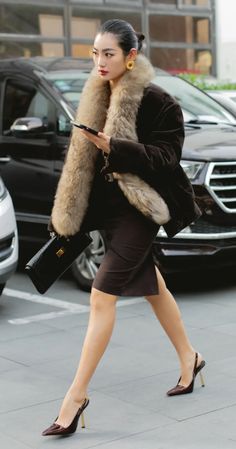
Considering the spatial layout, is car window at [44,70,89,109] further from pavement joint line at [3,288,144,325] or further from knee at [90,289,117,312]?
knee at [90,289,117,312]

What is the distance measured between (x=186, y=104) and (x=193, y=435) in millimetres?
4963

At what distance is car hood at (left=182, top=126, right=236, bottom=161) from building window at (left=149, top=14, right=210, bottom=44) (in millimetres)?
14387

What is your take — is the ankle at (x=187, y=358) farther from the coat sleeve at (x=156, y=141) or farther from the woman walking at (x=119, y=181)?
the coat sleeve at (x=156, y=141)

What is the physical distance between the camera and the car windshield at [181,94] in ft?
27.0

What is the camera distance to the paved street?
14.2 feet

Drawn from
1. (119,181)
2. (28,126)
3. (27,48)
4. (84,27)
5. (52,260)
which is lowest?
(27,48)

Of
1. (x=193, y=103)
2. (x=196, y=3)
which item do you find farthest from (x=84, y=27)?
(x=193, y=103)

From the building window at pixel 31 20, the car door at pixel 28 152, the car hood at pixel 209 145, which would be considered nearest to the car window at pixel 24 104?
the car door at pixel 28 152

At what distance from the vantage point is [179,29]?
73.9 feet

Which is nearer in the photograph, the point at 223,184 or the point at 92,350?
Result: the point at 92,350

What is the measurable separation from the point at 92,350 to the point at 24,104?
4.48m

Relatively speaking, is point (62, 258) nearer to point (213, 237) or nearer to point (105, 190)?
point (105, 190)

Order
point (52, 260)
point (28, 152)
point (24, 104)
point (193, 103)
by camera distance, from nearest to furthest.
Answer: point (52, 260), point (28, 152), point (24, 104), point (193, 103)

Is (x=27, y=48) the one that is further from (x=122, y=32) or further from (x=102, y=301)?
(x=102, y=301)
